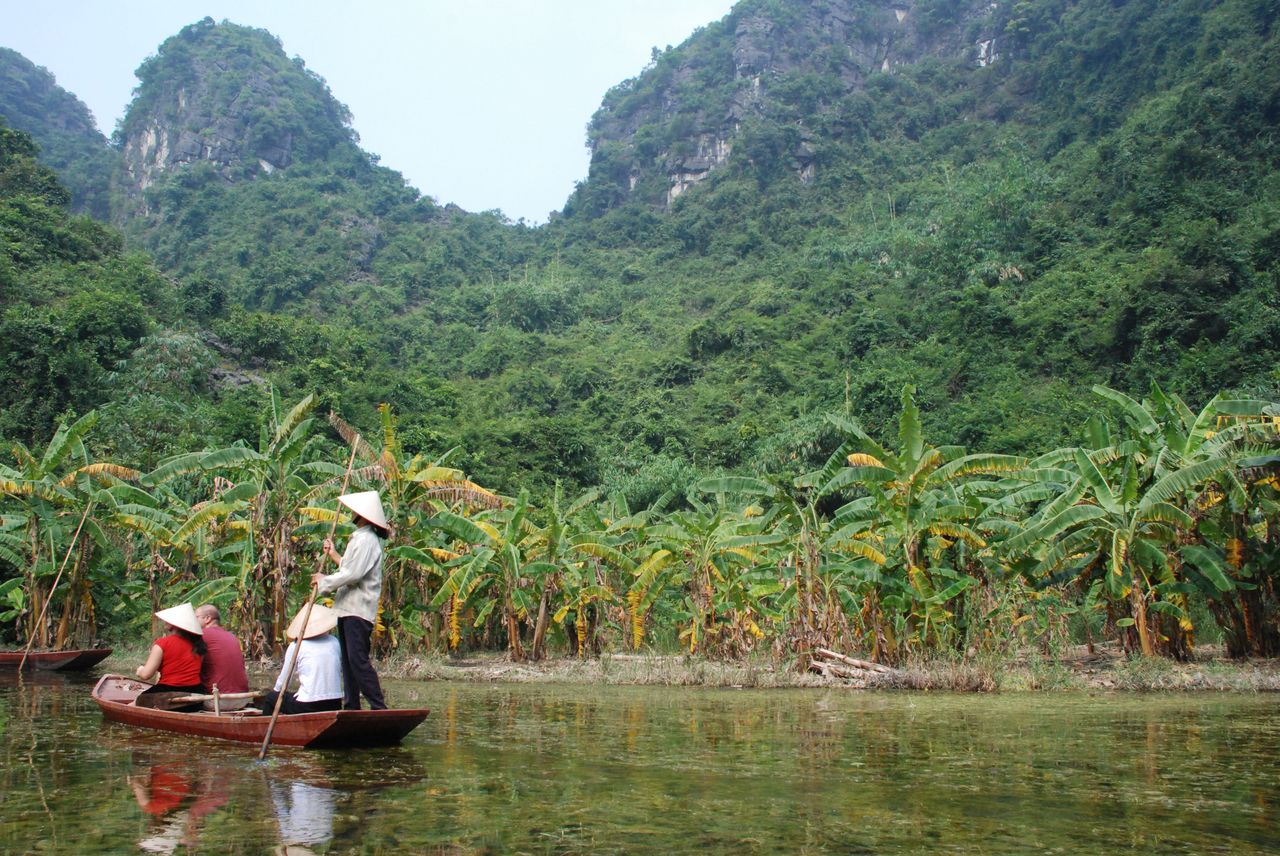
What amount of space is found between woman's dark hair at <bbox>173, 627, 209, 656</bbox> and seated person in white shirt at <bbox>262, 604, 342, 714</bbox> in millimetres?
1263

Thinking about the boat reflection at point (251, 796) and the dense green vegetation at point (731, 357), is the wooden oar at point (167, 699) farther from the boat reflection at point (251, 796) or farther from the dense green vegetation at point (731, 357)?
the dense green vegetation at point (731, 357)

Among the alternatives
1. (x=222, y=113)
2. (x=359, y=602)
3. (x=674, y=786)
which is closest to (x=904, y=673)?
(x=674, y=786)

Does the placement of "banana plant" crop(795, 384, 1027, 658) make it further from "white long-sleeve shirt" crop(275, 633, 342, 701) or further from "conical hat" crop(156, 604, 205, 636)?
"conical hat" crop(156, 604, 205, 636)

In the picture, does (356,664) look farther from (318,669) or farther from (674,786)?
(674,786)

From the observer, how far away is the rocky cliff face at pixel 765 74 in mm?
78094

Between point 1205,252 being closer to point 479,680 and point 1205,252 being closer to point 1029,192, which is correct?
point 1029,192

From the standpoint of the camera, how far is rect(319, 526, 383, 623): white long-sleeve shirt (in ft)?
20.8

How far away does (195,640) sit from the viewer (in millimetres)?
7328

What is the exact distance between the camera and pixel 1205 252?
29297 millimetres

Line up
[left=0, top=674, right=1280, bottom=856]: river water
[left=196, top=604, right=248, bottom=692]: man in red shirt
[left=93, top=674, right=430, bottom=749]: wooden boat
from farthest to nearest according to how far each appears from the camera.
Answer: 1. [left=196, top=604, right=248, bottom=692]: man in red shirt
2. [left=93, top=674, right=430, bottom=749]: wooden boat
3. [left=0, top=674, right=1280, bottom=856]: river water

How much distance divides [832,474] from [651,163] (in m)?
74.8

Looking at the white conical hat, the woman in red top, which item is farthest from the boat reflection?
the white conical hat

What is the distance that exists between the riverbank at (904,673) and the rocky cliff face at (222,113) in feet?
250

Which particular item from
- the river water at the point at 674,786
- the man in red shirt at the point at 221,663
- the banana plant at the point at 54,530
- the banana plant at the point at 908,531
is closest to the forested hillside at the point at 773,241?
the banana plant at the point at 908,531
